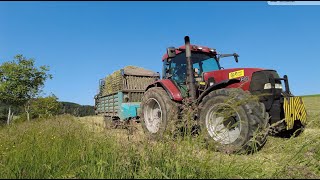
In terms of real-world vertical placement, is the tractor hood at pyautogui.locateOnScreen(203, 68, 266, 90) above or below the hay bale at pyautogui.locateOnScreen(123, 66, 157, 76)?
below

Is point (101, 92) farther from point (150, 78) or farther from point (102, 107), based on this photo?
point (150, 78)

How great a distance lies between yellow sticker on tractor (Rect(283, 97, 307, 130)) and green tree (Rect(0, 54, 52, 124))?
30.4 meters

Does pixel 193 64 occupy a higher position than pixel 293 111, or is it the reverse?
pixel 193 64

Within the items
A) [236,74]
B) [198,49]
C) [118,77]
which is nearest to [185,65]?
[198,49]

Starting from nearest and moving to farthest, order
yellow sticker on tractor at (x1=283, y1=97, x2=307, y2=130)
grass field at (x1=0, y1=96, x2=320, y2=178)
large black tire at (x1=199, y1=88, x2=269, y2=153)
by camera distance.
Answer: grass field at (x1=0, y1=96, x2=320, y2=178), large black tire at (x1=199, y1=88, x2=269, y2=153), yellow sticker on tractor at (x1=283, y1=97, x2=307, y2=130)

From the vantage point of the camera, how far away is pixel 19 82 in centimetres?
3138

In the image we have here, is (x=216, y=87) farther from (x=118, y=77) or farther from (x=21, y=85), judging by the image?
(x=21, y=85)

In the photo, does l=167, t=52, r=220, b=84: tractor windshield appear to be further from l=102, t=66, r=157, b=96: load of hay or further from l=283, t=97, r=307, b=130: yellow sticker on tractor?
l=102, t=66, r=157, b=96: load of hay

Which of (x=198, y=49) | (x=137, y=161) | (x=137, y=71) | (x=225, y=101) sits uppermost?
(x=137, y=71)

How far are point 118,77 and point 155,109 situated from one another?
14.5 ft

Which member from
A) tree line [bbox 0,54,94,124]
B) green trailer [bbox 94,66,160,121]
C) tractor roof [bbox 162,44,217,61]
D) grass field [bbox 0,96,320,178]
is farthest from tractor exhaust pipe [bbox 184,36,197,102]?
tree line [bbox 0,54,94,124]

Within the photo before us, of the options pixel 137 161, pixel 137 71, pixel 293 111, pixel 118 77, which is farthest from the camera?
pixel 137 71

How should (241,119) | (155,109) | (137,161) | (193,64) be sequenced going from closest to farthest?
(137,161), (241,119), (193,64), (155,109)

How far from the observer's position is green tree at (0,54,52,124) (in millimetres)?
30995
